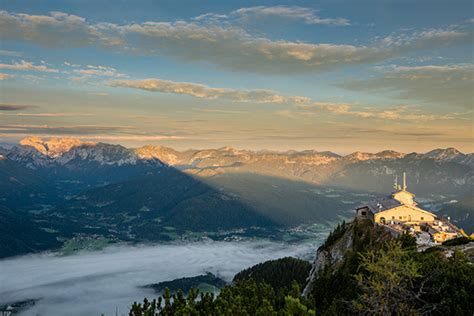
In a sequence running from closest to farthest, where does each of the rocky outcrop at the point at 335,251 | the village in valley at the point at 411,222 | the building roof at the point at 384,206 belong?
the village in valley at the point at 411,222 → the rocky outcrop at the point at 335,251 → the building roof at the point at 384,206

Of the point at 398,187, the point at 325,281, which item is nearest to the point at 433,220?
the point at 398,187

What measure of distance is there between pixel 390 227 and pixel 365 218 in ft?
44.4

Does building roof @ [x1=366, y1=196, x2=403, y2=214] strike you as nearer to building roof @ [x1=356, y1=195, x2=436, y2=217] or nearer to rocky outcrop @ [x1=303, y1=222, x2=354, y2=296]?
building roof @ [x1=356, y1=195, x2=436, y2=217]

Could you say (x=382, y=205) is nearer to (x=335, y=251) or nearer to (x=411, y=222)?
(x=411, y=222)

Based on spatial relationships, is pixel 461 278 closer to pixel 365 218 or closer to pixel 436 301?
pixel 436 301

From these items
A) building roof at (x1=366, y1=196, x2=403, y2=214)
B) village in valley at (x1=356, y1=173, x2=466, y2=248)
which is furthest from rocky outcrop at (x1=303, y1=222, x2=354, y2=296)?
building roof at (x1=366, y1=196, x2=403, y2=214)

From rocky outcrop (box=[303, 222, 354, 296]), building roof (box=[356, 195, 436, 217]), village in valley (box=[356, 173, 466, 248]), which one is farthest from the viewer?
building roof (box=[356, 195, 436, 217])

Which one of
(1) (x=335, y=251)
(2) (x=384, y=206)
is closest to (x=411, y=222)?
(2) (x=384, y=206)

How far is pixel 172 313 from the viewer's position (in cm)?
2911

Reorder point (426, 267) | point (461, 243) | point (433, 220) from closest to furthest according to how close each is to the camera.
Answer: point (426, 267) < point (461, 243) < point (433, 220)

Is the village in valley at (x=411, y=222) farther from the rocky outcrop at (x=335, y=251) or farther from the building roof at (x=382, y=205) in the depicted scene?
the rocky outcrop at (x=335, y=251)

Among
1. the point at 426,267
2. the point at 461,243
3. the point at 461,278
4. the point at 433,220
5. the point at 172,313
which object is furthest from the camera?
the point at 433,220

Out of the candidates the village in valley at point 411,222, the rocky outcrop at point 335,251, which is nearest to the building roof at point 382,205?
the village in valley at point 411,222

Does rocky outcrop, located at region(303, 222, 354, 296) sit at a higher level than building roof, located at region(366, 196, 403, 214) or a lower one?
lower
